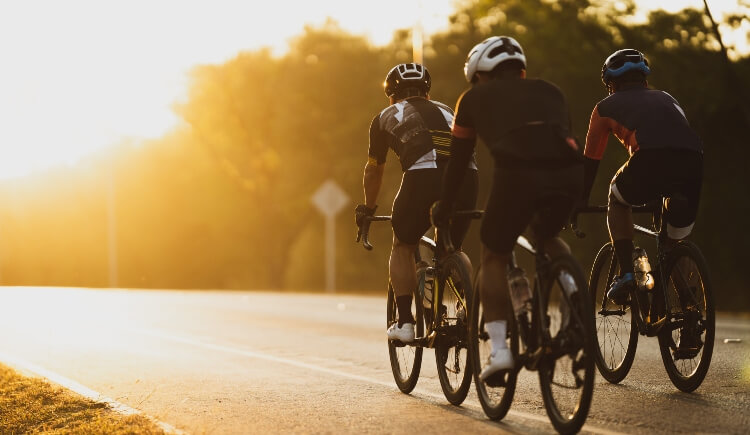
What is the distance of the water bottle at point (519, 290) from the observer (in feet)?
20.9

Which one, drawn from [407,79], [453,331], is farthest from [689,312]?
[407,79]

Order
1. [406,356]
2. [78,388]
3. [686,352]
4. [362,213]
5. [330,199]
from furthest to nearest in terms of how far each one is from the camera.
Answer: [330,199] → [78,388] → [406,356] → [362,213] → [686,352]

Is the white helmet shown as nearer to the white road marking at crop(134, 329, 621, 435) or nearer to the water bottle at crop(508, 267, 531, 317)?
the water bottle at crop(508, 267, 531, 317)

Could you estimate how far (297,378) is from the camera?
961 centimetres

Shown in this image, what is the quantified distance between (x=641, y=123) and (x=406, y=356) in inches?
88.8

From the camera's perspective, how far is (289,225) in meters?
53.1

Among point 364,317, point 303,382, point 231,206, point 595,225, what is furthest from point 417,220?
point 231,206

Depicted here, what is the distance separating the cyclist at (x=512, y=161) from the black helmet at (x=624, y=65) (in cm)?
154

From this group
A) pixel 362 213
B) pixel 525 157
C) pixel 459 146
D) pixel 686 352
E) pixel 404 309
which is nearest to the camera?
pixel 525 157

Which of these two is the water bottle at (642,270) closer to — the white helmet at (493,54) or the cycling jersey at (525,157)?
the cycling jersey at (525,157)

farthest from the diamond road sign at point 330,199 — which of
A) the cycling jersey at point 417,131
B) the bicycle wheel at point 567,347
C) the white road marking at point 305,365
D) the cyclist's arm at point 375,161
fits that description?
the bicycle wheel at point 567,347

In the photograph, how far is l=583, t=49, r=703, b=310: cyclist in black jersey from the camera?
752 centimetres

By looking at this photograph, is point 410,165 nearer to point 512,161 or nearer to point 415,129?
point 415,129

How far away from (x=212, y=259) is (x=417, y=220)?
56821 millimetres
